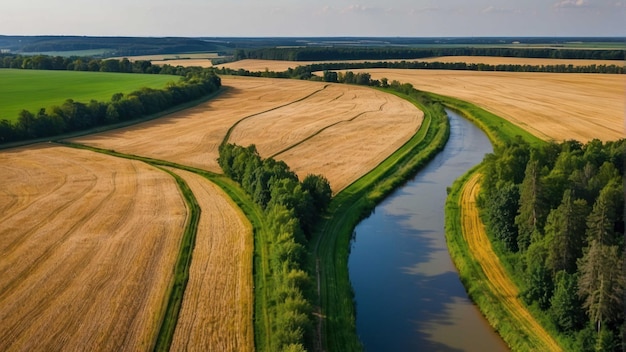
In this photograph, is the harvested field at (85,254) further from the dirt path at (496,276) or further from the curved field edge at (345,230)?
the dirt path at (496,276)

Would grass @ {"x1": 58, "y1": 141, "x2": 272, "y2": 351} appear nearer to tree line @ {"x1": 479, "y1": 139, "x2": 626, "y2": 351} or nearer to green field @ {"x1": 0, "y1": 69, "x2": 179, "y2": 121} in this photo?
tree line @ {"x1": 479, "y1": 139, "x2": 626, "y2": 351}

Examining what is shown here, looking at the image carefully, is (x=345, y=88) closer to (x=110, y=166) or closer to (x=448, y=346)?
(x=110, y=166)

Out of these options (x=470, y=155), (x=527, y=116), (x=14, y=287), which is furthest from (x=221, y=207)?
(x=527, y=116)

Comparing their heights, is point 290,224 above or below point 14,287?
above

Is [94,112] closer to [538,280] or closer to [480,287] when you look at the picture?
[480,287]

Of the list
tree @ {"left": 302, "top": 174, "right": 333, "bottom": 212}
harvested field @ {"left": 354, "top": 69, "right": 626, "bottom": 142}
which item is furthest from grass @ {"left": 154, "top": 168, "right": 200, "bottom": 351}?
harvested field @ {"left": 354, "top": 69, "right": 626, "bottom": 142}

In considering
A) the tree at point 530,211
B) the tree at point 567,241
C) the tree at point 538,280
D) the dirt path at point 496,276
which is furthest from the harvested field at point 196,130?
the tree at point 567,241

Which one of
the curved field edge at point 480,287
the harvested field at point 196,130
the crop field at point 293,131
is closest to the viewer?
the curved field edge at point 480,287

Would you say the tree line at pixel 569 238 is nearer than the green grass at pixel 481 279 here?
Yes
